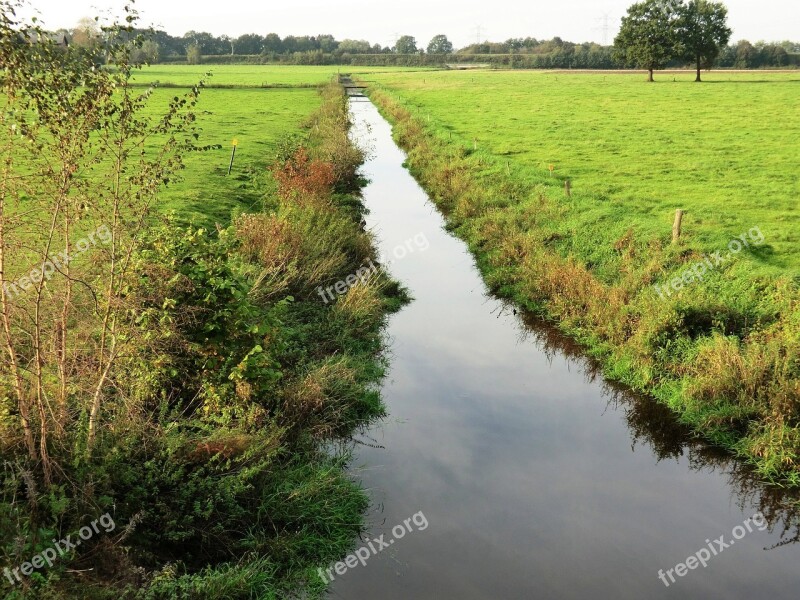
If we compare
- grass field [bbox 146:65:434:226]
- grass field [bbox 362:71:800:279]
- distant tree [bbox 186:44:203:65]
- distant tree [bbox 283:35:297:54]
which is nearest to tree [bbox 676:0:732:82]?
grass field [bbox 362:71:800:279]

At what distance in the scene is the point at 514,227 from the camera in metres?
18.8

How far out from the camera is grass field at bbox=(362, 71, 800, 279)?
1784 centimetres

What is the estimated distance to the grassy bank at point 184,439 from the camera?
5.85 metres

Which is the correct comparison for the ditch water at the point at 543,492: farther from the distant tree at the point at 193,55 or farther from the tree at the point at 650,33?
the distant tree at the point at 193,55

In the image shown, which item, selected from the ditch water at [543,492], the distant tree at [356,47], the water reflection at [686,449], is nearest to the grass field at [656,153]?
the water reflection at [686,449]

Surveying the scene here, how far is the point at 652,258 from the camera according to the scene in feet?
48.8

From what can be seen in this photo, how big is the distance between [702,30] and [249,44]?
138 metres

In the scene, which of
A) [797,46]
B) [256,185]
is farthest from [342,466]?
[797,46]

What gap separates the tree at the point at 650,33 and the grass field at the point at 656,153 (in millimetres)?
15877

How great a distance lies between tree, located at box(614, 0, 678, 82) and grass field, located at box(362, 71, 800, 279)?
15877mm

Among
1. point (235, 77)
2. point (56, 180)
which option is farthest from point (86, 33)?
point (235, 77)

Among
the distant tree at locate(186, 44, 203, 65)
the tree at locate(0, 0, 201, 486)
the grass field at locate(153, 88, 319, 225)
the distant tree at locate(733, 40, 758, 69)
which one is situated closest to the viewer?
the tree at locate(0, 0, 201, 486)

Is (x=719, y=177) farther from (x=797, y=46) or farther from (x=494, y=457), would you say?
(x=797, y=46)

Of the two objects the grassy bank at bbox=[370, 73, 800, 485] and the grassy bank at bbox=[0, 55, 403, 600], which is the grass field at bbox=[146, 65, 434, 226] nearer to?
the grassy bank at bbox=[0, 55, 403, 600]
